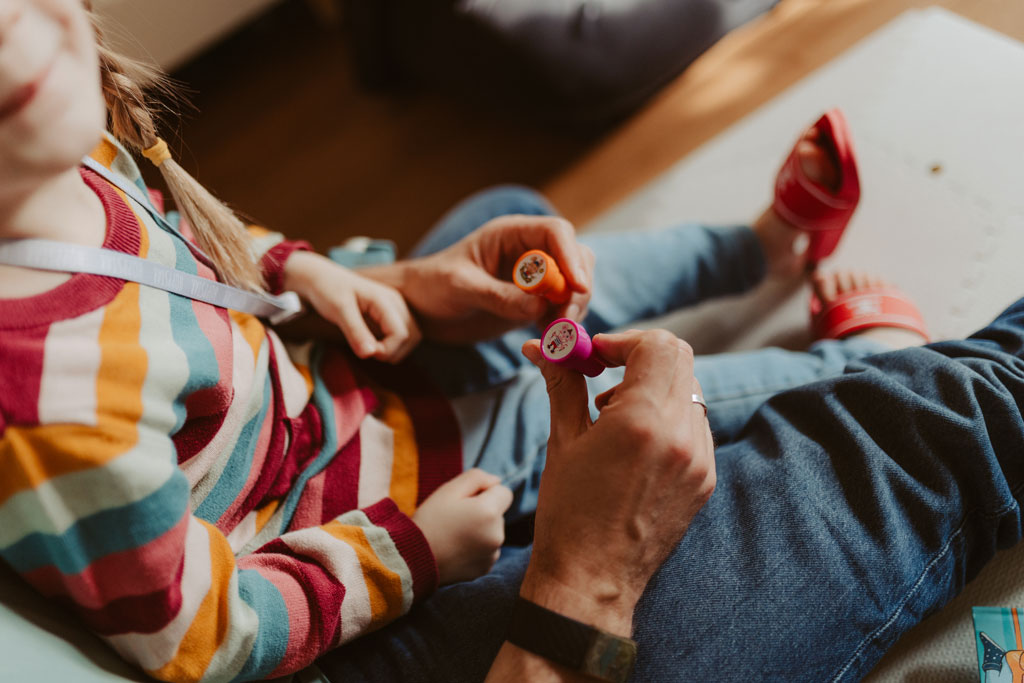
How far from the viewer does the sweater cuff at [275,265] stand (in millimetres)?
729

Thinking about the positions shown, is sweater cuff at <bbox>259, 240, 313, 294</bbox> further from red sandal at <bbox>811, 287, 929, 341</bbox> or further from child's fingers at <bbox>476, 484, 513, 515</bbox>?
red sandal at <bbox>811, 287, 929, 341</bbox>

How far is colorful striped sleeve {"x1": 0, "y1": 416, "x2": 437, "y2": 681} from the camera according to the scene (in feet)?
1.46

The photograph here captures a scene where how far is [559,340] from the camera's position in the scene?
21.6 inches

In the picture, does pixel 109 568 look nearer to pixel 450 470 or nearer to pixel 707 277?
pixel 450 470

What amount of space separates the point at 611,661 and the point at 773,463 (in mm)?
204

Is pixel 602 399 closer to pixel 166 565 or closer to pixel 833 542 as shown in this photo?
pixel 833 542

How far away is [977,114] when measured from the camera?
0.84 meters

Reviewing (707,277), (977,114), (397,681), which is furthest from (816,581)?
(977,114)

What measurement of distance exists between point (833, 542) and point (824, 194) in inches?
18.8

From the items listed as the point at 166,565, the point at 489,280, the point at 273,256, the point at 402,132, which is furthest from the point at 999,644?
the point at 402,132

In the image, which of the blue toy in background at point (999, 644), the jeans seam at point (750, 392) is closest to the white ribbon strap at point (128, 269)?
the jeans seam at point (750, 392)

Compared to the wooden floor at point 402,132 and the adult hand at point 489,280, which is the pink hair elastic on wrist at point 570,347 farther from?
the wooden floor at point 402,132

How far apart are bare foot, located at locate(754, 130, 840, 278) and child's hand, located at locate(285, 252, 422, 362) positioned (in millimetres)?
471

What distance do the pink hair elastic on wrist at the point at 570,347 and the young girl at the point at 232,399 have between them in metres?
0.11
